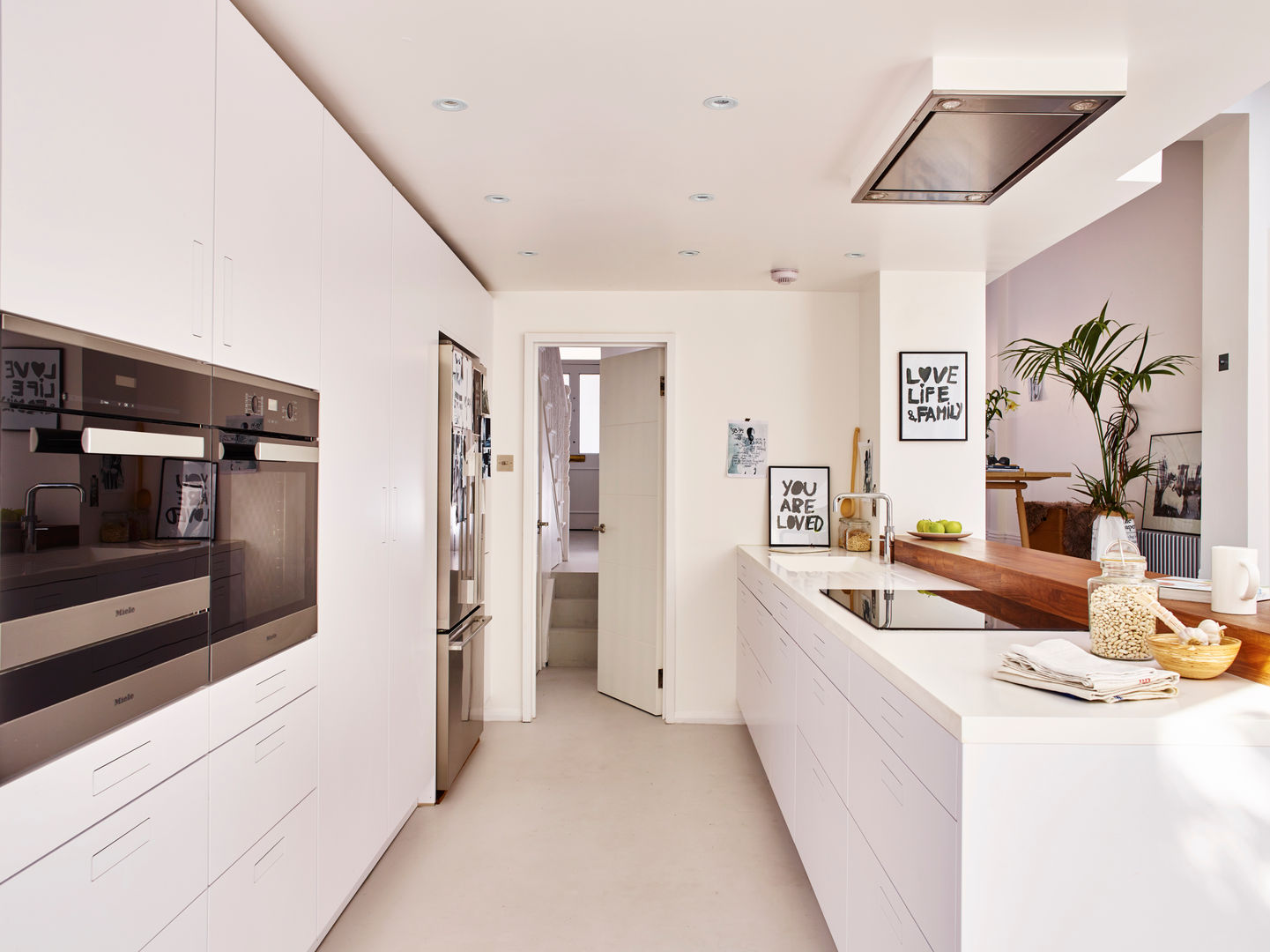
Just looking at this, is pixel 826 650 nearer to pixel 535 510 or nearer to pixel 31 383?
pixel 31 383

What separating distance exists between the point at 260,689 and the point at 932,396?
11.0 feet

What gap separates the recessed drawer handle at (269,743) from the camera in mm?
1673

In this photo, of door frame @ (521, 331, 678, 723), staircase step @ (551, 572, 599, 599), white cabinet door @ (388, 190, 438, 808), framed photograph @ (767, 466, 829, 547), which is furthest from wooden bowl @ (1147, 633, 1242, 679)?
staircase step @ (551, 572, 599, 599)

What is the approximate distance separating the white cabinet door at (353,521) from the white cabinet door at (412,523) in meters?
0.09

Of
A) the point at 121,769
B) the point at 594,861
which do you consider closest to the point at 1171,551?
the point at 594,861

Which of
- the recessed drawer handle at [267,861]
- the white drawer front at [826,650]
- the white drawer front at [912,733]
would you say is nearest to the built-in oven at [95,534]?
the recessed drawer handle at [267,861]

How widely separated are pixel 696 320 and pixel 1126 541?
9.71 ft

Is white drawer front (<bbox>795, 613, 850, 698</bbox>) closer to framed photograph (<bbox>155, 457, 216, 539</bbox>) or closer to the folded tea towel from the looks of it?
the folded tea towel

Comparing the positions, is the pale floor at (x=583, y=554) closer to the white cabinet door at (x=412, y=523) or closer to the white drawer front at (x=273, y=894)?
the white cabinet door at (x=412, y=523)

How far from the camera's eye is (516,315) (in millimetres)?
4383

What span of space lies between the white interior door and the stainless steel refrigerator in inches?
43.0

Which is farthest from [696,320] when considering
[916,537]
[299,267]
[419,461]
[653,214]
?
[299,267]

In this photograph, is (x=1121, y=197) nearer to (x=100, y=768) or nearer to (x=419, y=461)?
(x=419, y=461)

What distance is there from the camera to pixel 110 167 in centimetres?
118
